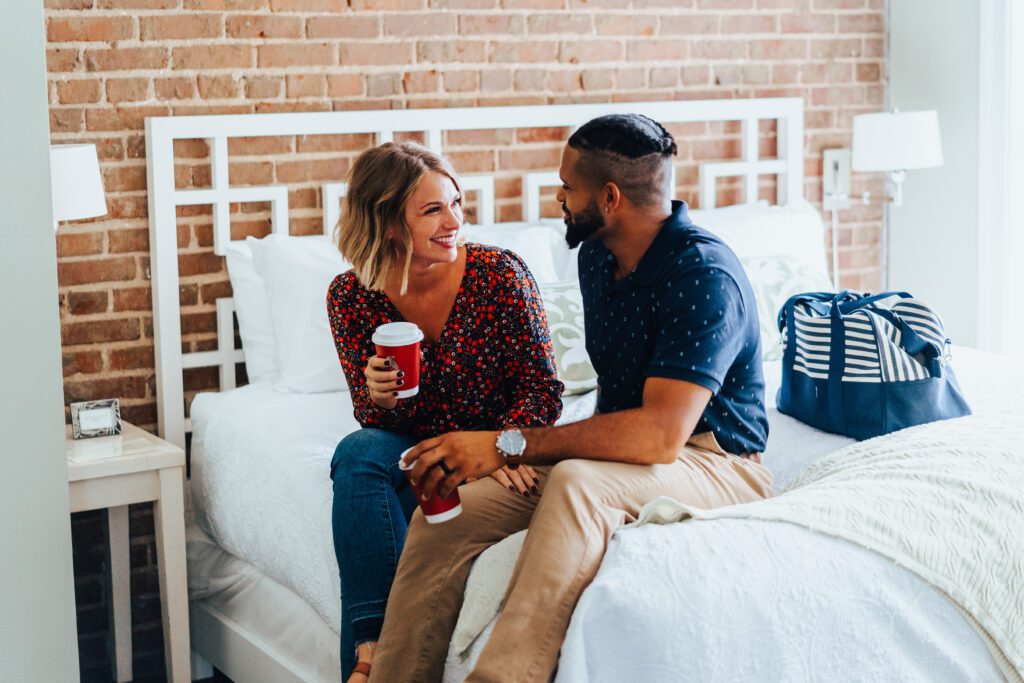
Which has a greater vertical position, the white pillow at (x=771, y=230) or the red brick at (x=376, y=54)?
the red brick at (x=376, y=54)

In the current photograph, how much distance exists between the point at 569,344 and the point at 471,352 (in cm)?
68

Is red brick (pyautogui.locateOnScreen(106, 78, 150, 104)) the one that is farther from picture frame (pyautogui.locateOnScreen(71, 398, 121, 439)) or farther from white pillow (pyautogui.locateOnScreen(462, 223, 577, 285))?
white pillow (pyautogui.locateOnScreen(462, 223, 577, 285))

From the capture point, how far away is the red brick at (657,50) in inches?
146

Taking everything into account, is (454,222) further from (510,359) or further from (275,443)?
(275,443)

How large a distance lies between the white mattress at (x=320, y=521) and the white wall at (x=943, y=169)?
3.13ft

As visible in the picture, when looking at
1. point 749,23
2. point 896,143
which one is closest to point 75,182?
point 749,23

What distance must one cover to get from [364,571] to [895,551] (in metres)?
0.90

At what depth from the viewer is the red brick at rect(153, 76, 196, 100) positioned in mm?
3068

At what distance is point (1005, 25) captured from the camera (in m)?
3.79

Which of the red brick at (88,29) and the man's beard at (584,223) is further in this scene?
the red brick at (88,29)

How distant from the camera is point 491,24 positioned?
11.4 feet

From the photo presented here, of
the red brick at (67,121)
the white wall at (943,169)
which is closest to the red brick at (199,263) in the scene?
the red brick at (67,121)

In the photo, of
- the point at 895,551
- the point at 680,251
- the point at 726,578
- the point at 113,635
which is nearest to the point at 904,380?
the point at 680,251

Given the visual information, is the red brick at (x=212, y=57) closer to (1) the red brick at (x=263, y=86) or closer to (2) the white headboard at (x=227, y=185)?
(1) the red brick at (x=263, y=86)
